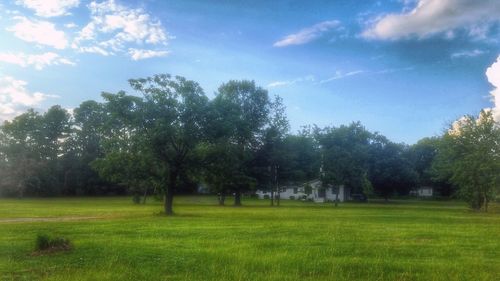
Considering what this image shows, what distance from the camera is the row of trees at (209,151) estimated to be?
134 ft

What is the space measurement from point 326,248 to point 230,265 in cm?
463

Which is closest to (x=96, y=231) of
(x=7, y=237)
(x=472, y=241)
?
(x=7, y=237)

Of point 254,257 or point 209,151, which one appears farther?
point 209,151

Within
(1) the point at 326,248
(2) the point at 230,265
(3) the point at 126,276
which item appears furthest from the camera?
(1) the point at 326,248

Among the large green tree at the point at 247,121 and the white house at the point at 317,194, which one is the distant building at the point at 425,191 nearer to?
the white house at the point at 317,194

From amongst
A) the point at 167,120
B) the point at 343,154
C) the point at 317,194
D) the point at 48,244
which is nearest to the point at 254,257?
the point at 48,244

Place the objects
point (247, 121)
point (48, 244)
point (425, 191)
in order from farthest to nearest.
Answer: point (425, 191) < point (247, 121) < point (48, 244)

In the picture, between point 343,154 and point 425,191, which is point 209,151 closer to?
point 343,154

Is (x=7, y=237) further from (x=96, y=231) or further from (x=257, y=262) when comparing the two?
(x=257, y=262)

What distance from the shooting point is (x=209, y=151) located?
41.8 metres

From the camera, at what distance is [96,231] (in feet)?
72.7

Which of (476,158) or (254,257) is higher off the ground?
(476,158)

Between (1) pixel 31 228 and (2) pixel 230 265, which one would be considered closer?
(2) pixel 230 265

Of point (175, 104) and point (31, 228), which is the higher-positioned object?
point (175, 104)
